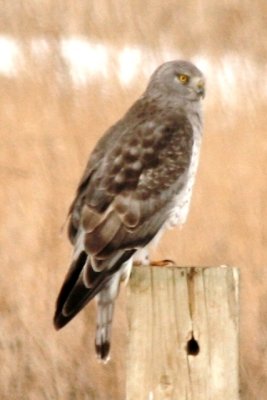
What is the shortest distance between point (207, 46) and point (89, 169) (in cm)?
163

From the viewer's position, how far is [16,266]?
12.3 feet

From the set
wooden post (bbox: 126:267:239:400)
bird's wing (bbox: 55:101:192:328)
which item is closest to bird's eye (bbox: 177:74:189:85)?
bird's wing (bbox: 55:101:192:328)

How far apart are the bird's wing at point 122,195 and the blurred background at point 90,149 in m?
1.17

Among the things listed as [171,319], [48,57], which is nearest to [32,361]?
[48,57]

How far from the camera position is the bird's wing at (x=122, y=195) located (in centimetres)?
218

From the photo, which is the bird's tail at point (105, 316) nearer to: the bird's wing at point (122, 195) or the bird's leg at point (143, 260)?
the bird's wing at point (122, 195)

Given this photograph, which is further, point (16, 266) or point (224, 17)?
point (224, 17)

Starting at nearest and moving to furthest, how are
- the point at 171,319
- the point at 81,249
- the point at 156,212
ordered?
the point at 171,319
the point at 81,249
the point at 156,212

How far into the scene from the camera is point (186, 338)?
75.6 inches

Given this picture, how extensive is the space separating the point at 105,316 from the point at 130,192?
0.35 metres

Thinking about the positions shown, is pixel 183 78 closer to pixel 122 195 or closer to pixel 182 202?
pixel 182 202

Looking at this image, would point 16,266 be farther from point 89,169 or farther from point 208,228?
point 89,169

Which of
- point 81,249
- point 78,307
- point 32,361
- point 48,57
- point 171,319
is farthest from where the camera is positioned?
point 48,57

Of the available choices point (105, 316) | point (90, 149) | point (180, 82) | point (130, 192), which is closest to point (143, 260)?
point (130, 192)
